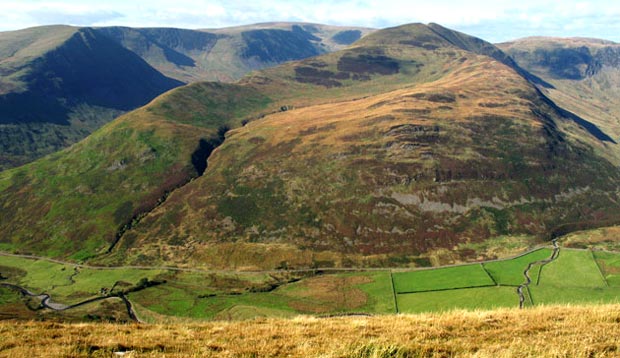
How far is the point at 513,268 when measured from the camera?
454 feet

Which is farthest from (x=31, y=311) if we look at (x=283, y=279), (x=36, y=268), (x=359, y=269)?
(x=359, y=269)

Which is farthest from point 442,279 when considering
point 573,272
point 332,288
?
point 573,272

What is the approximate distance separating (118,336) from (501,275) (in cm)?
13471

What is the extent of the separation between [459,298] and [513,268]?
1386 inches

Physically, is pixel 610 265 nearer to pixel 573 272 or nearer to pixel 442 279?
pixel 573 272

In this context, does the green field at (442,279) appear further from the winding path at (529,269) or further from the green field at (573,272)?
the green field at (573,272)

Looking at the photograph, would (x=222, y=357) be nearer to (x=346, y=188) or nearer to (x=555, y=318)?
(x=555, y=318)

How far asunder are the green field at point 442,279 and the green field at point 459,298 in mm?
3523

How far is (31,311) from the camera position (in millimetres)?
121688

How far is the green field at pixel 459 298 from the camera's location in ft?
360

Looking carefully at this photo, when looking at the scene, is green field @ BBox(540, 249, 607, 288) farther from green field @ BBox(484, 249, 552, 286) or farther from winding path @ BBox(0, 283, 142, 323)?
winding path @ BBox(0, 283, 142, 323)

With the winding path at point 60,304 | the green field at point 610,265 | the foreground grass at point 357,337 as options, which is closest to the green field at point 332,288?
the green field at point 610,265

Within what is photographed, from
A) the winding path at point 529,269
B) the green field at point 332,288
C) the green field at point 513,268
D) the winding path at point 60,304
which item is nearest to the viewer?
the winding path at point 529,269

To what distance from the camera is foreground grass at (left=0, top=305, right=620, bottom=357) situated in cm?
1652
